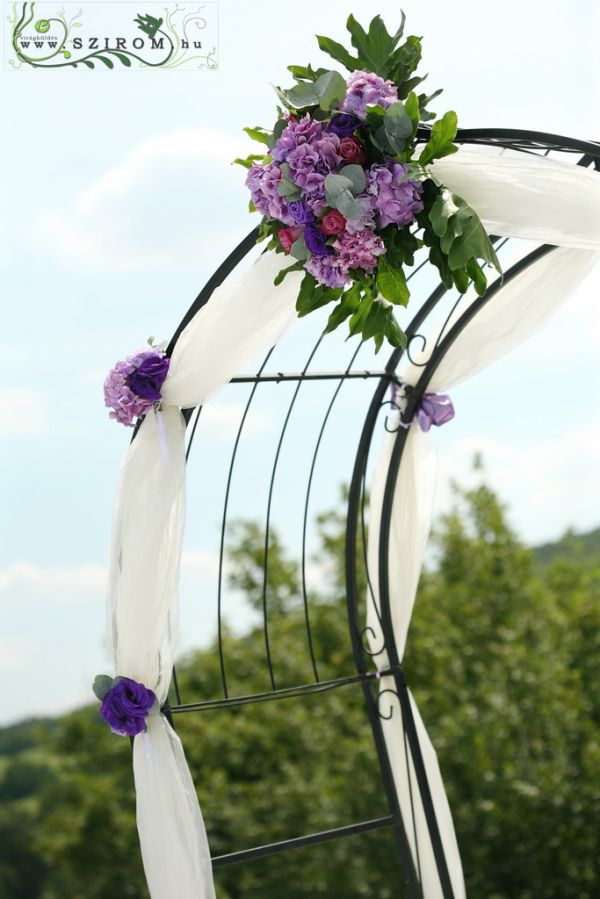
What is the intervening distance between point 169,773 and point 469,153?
1.74 meters

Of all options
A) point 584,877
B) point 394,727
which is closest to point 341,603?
point 584,877

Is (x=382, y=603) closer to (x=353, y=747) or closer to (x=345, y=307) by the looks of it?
(x=345, y=307)

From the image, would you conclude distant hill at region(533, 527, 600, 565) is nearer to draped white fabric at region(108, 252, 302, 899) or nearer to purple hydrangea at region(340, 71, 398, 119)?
draped white fabric at region(108, 252, 302, 899)

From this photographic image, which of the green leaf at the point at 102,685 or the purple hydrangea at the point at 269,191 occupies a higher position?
the purple hydrangea at the point at 269,191

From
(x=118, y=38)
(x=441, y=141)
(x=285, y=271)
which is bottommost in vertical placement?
(x=285, y=271)

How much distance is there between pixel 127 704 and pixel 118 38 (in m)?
4.35

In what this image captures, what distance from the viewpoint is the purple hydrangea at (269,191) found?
2301mm

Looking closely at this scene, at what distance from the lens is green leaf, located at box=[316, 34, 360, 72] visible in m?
2.27

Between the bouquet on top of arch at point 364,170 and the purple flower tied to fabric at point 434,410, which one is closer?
the bouquet on top of arch at point 364,170

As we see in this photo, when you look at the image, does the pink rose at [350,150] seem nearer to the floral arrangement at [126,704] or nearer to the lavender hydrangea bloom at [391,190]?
the lavender hydrangea bloom at [391,190]

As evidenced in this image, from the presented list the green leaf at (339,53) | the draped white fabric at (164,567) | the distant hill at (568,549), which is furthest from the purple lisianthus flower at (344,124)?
the distant hill at (568,549)

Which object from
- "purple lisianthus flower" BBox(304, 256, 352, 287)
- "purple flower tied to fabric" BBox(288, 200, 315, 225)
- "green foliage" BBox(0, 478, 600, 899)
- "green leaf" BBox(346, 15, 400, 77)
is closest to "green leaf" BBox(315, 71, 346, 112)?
"green leaf" BBox(346, 15, 400, 77)

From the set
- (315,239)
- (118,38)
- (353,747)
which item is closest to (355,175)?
(315,239)

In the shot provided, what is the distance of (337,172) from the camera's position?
229 cm
